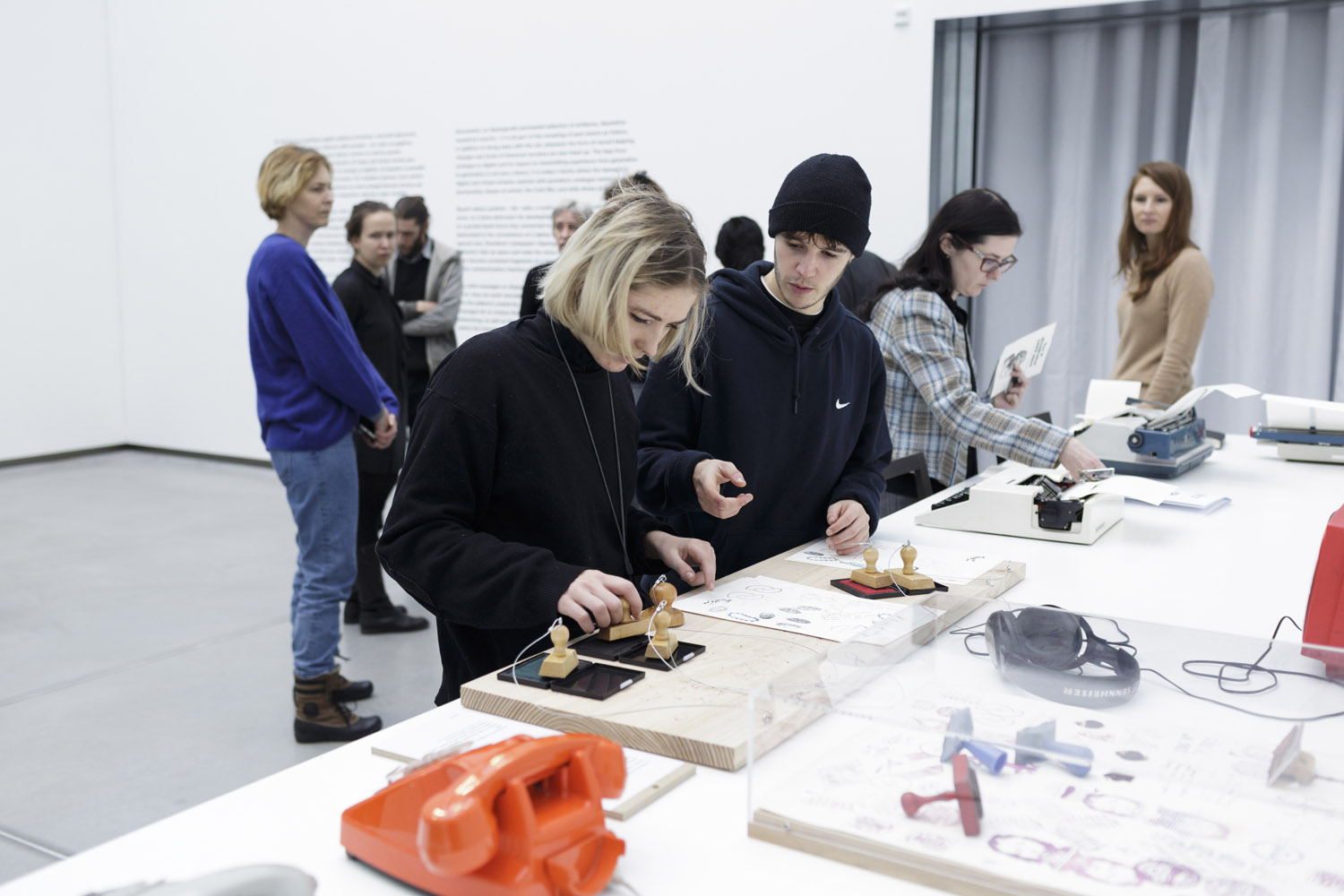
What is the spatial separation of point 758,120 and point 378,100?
8.26 feet

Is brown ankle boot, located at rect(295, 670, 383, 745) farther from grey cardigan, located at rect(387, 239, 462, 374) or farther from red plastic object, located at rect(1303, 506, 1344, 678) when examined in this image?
red plastic object, located at rect(1303, 506, 1344, 678)

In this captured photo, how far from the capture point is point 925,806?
0.98 metres

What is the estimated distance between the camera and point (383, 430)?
10.3ft

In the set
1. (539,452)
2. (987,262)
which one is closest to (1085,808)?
(539,452)

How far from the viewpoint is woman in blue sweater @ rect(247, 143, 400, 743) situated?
277 centimetres

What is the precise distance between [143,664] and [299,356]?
1.47 m

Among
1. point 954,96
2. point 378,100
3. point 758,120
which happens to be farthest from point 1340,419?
point 378,100

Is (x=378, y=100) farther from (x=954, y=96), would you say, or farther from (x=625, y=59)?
(x=954, y=96)

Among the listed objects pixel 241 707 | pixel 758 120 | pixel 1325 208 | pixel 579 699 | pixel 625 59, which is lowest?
pixel 241 707

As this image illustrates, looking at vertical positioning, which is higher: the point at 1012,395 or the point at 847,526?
the point at 1012,395

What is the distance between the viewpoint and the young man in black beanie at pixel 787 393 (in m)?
1.96

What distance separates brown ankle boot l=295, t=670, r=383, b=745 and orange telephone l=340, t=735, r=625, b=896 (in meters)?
2.13

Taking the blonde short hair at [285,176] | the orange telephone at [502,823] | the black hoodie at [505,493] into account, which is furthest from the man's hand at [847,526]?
the blonde short hair at [285,176]

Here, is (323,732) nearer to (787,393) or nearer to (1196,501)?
(787,393)
